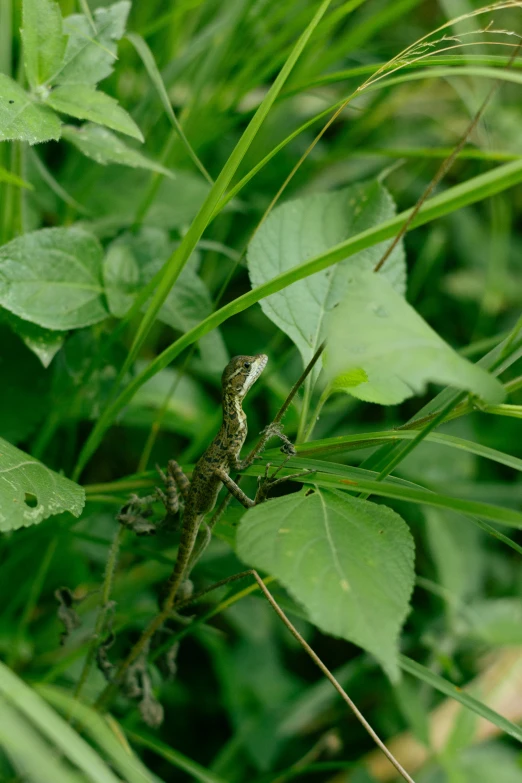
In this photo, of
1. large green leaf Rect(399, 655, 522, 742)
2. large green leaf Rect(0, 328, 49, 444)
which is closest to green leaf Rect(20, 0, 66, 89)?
large green leaf Rect(0, 328, 49, 444)

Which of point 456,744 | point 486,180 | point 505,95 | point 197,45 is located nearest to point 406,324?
point 486,180

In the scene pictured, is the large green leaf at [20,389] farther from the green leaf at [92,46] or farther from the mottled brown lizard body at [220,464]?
the green leaf at [92,46]

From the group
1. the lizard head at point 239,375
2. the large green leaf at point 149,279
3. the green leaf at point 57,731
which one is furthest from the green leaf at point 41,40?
the green leaf at point 57,731

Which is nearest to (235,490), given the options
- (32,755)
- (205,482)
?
(205,482)

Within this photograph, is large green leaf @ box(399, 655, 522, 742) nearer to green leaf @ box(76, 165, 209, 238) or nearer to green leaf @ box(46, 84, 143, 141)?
green leaf @ box(46, 84, 143, 141)

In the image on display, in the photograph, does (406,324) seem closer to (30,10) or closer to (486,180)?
(486,180)
